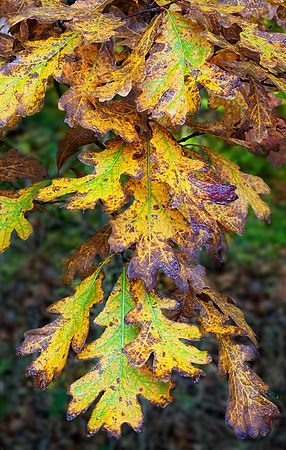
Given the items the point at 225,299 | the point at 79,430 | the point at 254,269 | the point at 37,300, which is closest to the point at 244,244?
the point at 254,269

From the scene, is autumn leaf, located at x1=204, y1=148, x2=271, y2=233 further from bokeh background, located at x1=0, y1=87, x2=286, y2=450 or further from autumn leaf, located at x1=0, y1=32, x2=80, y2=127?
bokeh background, located at x1=0, y1=87, x2=286, y2=450

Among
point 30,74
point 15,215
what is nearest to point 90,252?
point 15,215

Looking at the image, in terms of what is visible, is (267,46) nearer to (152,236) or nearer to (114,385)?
(152,236)

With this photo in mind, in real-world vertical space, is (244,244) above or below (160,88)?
below

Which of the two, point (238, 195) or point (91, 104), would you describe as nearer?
point (91, 104)

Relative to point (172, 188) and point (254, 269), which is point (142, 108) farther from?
point (254, 269)
